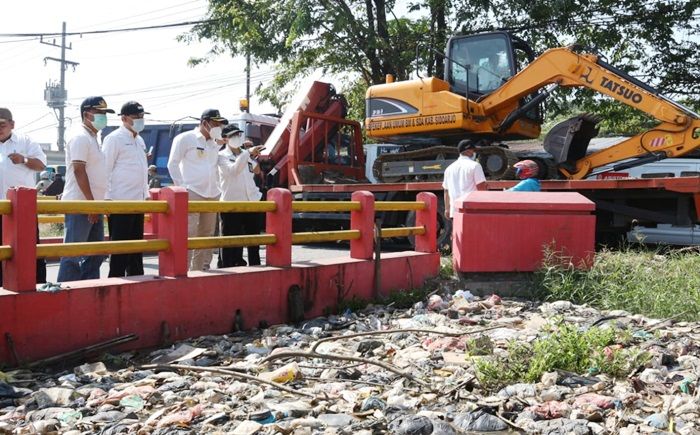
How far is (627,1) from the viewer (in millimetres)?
18906

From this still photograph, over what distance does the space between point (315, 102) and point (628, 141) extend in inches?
231

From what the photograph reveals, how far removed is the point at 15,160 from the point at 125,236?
114 centimetres

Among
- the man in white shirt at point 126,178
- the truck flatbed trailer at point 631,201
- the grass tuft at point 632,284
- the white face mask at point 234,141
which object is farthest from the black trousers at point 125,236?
the truck flatbed trailer at point 631,201

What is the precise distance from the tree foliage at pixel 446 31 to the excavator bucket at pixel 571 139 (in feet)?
20.1

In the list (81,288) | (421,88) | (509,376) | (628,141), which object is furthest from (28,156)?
(628,141)

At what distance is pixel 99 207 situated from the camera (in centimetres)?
538

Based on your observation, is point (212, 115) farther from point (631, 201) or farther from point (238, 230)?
point (631, 201)

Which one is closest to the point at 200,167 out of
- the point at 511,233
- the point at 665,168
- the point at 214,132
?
the point at 214,132

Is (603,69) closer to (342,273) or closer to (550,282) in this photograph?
(550,282)

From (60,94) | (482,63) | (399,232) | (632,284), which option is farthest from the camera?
(60,94)

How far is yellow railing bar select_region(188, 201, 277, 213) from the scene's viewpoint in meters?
6.07

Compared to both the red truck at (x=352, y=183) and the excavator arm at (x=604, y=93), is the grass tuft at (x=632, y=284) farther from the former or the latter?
the excavator arm at (x=604, y=93)

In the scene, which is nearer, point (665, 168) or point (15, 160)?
point (15, 160)

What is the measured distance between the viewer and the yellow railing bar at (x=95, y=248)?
5102 millimetres
